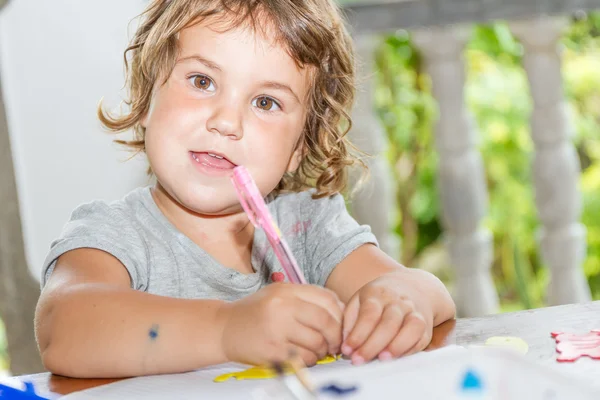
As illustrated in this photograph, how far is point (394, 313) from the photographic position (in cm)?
65

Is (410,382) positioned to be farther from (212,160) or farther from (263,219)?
(212,160)

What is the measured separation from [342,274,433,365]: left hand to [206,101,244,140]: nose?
201 mm

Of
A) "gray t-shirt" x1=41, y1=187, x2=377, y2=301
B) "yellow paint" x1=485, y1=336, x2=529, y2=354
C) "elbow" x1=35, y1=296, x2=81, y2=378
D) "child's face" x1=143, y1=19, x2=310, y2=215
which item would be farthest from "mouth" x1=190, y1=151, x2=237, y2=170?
"yellow paint" x1=485, y1=336, x2=529, y2=354

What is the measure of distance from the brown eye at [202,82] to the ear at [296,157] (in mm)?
179

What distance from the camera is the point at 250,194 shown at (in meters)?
0.62

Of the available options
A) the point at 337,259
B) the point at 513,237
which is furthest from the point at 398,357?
the point at 513,237

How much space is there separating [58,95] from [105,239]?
23.5 inches

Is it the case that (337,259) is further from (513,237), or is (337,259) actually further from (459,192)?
(513,237)

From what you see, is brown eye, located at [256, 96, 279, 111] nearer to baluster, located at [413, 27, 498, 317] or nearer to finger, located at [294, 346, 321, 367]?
finger, located at [294, 346, 321, 367]

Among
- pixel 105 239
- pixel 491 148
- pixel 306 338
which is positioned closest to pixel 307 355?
pixel 306 338

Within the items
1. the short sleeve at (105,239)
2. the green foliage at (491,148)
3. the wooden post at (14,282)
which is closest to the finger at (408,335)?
the short sleeve at (105,239)

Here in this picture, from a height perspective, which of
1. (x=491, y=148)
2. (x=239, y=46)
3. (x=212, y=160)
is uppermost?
(x=239, y=46)

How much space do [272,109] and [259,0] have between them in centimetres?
11

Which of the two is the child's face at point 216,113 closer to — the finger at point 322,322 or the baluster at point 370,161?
the finger at point 322,322
